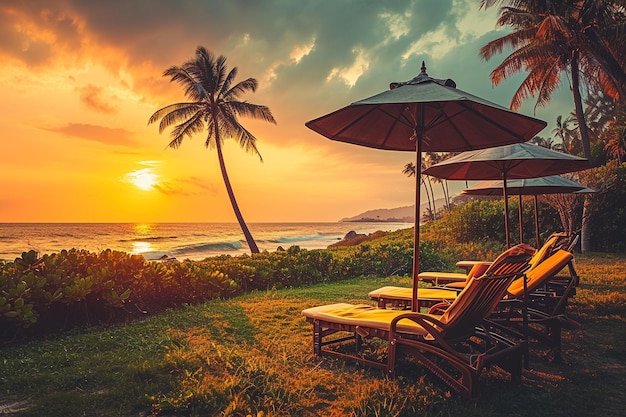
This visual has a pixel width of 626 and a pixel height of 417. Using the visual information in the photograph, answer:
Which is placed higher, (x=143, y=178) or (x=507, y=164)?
(x=143, y=178)

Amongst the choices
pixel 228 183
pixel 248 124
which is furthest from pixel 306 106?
pixel 248 124

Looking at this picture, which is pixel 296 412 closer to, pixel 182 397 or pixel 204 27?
pixel 182 397

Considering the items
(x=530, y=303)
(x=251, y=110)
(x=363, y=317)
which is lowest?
(x=530, y=303)

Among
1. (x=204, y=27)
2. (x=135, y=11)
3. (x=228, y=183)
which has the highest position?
(x=204, y=27)

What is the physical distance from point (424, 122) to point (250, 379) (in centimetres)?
311

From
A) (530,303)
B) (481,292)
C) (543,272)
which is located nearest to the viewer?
(481,292)

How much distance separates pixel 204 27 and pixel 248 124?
38.8 feet

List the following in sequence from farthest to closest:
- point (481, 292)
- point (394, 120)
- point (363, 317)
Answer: point (394, 120)
point (363, 317)
point (481, 292)

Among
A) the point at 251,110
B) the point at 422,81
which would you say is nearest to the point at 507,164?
the point at 422,81

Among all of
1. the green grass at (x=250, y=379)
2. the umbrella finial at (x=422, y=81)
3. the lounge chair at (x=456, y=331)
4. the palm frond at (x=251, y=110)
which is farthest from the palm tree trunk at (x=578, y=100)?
the lounge chair at (x=456, y=331)

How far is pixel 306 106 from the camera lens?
640 inches

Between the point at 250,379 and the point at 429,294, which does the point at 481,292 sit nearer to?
the point at 250,379

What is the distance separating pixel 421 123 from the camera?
161 inches

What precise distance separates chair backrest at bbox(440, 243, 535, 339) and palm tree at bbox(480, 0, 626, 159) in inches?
607
